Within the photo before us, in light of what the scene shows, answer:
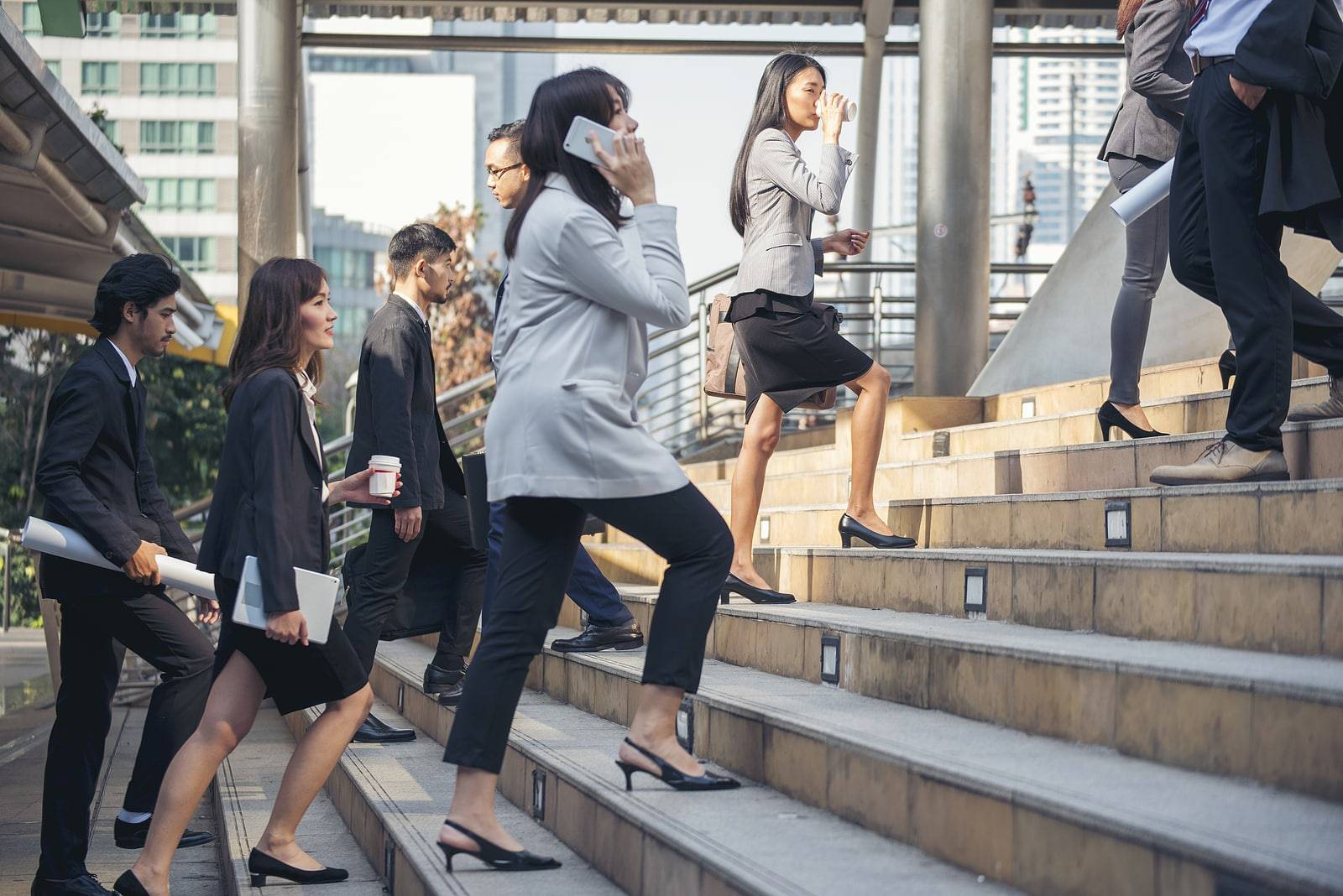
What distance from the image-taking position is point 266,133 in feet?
34.7

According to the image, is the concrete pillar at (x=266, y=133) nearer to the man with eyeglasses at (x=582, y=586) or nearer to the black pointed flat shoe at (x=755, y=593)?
the man with eyeglasses at (x=582, y=586)

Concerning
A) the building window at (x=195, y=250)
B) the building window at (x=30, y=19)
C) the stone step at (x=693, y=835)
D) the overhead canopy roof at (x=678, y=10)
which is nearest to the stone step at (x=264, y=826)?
the stone step at (x=693, y=835)

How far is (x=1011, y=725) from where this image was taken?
3229 mm

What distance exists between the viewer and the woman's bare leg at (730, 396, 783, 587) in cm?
522

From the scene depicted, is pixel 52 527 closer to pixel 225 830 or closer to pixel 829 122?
pixel 225 830

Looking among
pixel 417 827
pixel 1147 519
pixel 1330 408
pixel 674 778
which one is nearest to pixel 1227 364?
pixel 1330 408

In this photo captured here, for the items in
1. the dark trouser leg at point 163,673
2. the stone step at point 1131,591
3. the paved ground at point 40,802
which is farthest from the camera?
the paved ground at point 40,802

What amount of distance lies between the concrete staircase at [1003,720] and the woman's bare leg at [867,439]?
27cm

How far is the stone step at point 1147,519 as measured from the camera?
→ 11.5 ft

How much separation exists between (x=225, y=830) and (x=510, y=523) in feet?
7.59

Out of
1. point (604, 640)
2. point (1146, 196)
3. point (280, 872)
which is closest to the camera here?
point (280, 872)

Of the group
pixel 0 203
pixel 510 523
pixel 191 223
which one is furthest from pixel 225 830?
pixel 191 223

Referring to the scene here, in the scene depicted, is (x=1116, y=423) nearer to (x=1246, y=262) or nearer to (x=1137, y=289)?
(x=1137, y=289)

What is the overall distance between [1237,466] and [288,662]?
2616mm
